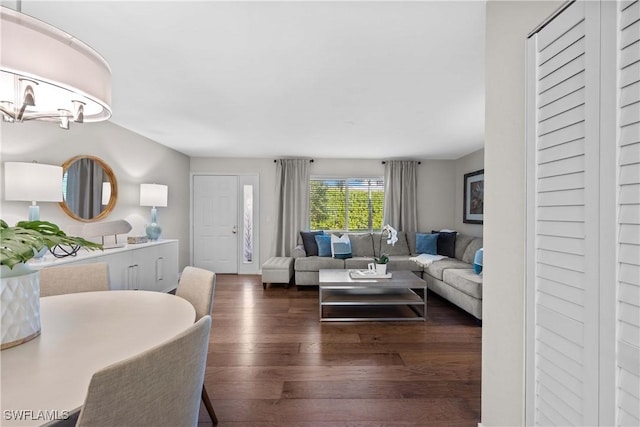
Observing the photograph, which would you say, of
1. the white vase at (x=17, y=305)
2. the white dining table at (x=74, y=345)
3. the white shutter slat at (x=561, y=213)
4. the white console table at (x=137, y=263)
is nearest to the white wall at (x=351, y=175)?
the white console table at (x=137, y=263)

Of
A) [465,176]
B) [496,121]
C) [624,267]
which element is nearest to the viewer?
[624,267]

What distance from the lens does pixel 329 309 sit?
11.1 feet

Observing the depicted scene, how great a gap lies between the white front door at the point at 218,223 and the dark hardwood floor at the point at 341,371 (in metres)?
2.24

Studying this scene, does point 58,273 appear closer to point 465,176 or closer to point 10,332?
point 10,332

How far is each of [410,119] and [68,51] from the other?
9.65 ft

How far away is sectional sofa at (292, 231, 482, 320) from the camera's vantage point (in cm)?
311

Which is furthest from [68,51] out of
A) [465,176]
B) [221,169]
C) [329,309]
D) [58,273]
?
[465,176]

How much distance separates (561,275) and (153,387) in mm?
1329

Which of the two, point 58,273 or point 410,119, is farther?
point 410,119

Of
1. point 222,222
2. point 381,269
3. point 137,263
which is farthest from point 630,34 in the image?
point 222,222

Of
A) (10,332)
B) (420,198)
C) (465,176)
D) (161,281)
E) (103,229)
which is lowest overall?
(161,281)

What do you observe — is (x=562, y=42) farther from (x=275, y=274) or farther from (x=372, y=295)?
(x=275, y=274)

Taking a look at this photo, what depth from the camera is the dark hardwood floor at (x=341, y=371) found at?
1632 millimetres

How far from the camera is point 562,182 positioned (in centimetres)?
97
